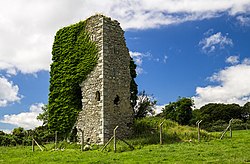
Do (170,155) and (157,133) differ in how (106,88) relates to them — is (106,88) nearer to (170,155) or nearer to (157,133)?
(157,133)

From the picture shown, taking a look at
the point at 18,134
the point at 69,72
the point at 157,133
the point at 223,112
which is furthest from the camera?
the point at 223,112

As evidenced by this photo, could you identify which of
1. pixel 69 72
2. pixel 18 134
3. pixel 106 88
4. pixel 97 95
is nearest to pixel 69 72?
pixel 69 72

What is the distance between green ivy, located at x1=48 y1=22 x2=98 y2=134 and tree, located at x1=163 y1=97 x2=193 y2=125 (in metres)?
23.2

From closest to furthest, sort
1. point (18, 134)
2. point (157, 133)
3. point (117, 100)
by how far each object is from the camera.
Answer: point (157, 133) → point (117, 100) → point (18, 134)

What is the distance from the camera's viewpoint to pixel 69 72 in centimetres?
3145

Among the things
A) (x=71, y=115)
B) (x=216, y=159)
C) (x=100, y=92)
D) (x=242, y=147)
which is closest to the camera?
(x=216, y=159)

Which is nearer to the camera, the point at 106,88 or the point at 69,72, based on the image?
the point at 106,88

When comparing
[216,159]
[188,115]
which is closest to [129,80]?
[216,159]

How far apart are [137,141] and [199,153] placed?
6.61 metres

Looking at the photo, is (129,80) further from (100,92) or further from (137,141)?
(137,141)

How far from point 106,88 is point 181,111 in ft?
80.9

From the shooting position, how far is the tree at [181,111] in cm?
5106

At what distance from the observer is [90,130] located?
28.9 m

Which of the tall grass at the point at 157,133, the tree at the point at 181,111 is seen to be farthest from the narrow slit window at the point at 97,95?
the tree at the point at 181,111
